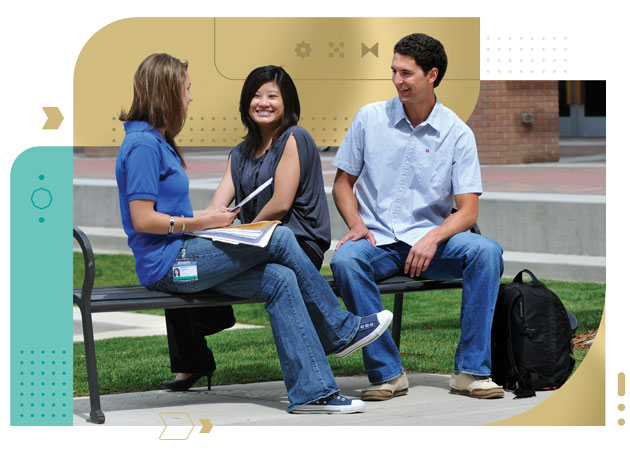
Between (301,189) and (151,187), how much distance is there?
2.58 feet

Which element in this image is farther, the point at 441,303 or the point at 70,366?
the point at 441,303

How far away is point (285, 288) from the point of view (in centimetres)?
479

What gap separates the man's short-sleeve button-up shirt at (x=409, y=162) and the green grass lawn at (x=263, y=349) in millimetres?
960

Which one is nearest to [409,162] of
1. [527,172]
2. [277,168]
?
[277,168]

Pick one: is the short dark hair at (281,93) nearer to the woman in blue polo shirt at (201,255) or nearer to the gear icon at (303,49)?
the gear icon at (303,49)

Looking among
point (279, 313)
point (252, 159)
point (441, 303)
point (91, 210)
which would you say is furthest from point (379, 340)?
point (91, 210)

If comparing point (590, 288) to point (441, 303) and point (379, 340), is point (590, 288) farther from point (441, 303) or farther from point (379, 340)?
point (379, 340)

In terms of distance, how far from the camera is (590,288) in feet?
29.4

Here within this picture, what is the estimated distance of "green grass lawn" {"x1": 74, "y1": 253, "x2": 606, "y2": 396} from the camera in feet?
19.5

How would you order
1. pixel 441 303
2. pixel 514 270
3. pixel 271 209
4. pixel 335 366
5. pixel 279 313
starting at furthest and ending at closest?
pixel 514 270 → pixel 441 303 → pixel 335 366 → pixel 271 209 → pixel 279 313

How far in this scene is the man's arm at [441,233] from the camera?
17.3 ft

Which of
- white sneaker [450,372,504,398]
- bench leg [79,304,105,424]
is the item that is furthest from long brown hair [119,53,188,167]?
white sneaker [450,372,504,398]

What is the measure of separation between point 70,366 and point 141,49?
1.43 m

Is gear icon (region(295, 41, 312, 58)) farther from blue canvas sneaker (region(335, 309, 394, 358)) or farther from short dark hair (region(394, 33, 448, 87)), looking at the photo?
blue canvas sneaker (region(335, 309, 394, 358))
